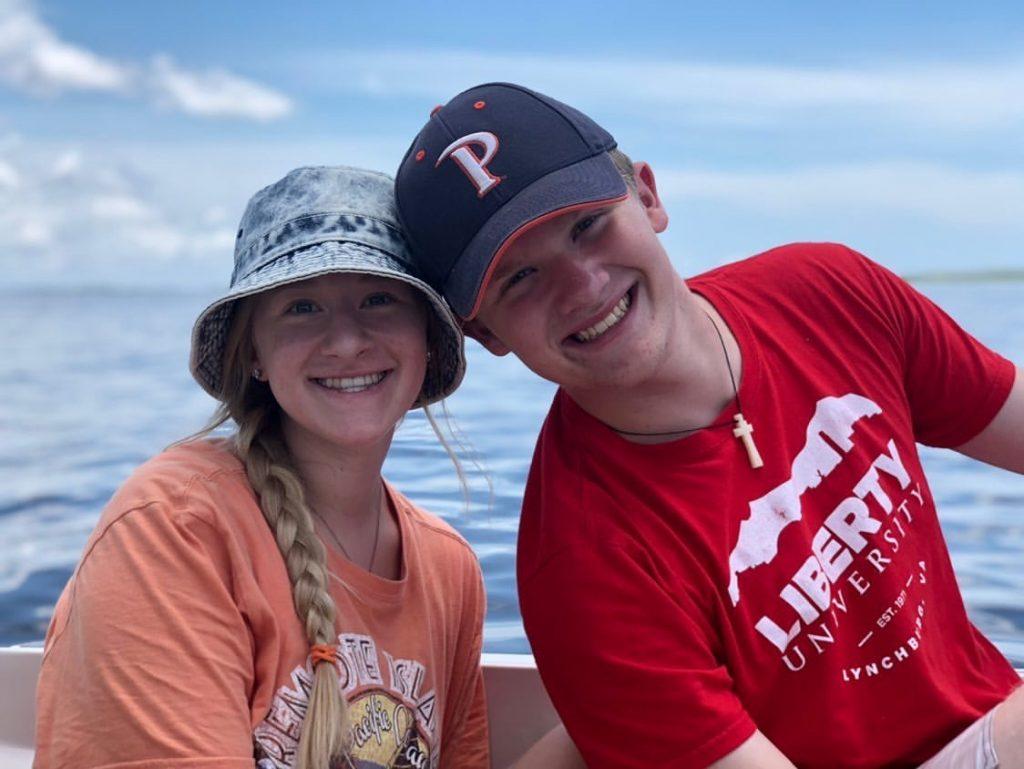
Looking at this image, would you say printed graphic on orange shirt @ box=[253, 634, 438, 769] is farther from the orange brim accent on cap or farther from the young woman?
the orange brim accent on cap

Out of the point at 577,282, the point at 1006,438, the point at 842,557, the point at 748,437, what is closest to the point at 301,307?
the point at 577,282

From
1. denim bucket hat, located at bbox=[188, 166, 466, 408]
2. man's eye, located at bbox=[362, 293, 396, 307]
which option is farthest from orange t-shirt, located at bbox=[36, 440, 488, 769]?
man's eye, located at bbox=[362, 293, 396, 307]

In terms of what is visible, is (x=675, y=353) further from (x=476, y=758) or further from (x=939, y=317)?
(x=476, y=758)

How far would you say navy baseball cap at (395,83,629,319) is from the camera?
1.35 m

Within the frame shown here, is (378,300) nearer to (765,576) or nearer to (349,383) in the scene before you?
(349,383)

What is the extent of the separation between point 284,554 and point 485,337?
14.2 inches

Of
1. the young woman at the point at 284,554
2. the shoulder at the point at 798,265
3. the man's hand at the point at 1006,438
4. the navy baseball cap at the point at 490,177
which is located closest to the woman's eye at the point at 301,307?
the young woman at the point at 284,554

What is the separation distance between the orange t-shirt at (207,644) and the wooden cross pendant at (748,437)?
1.57 feet

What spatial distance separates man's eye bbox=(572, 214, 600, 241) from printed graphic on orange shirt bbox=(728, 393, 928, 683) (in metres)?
0.36

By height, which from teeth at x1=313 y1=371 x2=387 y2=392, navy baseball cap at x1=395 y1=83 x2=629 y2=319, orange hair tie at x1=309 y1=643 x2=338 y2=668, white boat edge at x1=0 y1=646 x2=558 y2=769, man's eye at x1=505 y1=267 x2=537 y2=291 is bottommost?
white boat edge at x1=0 y1=646 x2=558 y2=769

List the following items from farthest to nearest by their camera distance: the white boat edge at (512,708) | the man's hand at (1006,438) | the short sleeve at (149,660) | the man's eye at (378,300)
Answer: the white boat edge at (512,708) < the man's hand at (1006,438) < the man's eye at (378,300) < the short sleeve at (149,660)

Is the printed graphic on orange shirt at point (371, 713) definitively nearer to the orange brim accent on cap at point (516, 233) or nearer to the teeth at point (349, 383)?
the teeth at point (349, 383)

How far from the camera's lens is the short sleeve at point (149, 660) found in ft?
4.25

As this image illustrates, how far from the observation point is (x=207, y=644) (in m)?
1.34
